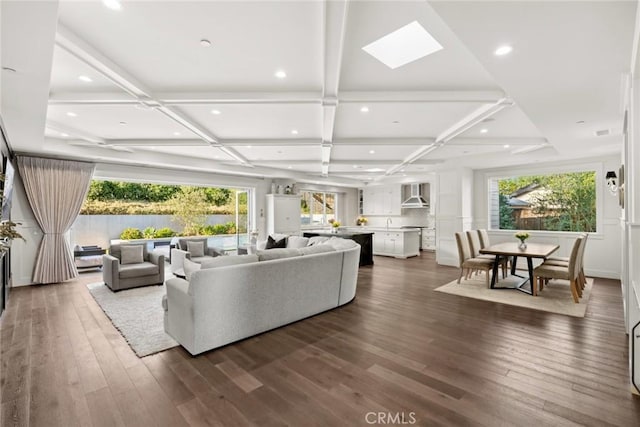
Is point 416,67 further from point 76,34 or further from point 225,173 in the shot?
point 225,173

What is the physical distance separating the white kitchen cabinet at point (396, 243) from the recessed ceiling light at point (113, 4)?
7.82 metres

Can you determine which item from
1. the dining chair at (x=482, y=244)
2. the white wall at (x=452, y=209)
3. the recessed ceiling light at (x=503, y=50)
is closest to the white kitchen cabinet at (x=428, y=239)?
the white wall at (x=452, y=209)

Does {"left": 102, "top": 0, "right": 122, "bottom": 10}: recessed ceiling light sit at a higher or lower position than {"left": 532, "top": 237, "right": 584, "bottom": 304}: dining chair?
higher

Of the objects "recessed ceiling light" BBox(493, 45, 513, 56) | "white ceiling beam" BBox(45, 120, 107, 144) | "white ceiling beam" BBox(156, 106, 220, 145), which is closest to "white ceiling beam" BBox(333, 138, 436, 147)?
"white ceiling beam" BBox(156, 106, 220, 145)

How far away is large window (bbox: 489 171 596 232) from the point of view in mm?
6402

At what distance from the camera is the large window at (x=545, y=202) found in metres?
6.40

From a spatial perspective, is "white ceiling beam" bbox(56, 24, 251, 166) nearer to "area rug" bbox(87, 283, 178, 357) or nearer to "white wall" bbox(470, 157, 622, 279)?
"area rug" bbox(87, 283, 178, 357)


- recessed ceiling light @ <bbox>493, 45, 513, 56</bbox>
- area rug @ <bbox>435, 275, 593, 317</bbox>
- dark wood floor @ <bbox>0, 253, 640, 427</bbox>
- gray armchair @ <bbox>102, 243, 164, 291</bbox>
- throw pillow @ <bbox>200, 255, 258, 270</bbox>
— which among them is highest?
recessed ceiling light @ <bbox>493, 45, 513, 56</bbox>

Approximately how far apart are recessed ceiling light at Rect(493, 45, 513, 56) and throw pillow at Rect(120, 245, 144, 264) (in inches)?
237

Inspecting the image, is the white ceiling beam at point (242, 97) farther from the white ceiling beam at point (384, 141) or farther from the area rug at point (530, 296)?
the area rug at point (530, 296)

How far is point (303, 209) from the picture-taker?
34.6 ft

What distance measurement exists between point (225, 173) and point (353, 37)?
21.1ft

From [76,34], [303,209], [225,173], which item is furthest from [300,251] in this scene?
[303,209]

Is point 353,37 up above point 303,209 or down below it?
above
